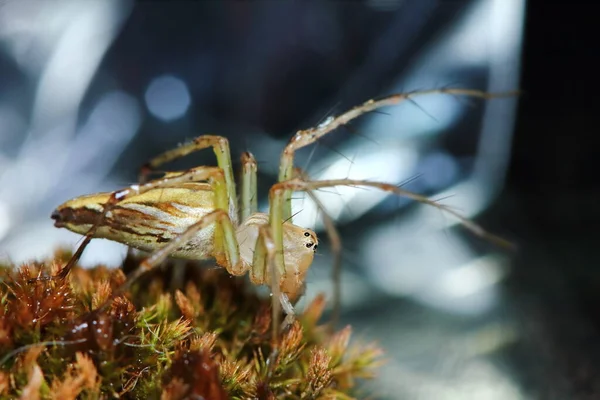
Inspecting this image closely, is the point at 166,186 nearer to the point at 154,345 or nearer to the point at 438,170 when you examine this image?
the point at 154,345

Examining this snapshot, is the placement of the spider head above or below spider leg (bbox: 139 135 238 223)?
below

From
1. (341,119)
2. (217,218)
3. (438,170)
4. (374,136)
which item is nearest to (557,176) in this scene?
(438,170)

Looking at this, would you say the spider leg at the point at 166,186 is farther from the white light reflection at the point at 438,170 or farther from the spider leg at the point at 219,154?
the white light reflection at the point at 438,170

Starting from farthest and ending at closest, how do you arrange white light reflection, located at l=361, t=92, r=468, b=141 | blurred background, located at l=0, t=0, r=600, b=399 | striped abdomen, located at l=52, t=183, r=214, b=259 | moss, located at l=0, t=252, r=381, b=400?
white light reflection, located at l=361, t=92, r=468, b=141
blurred background, located at l=0, t=0, r=600, b=399
striped abdomen, located at l=52, t=183, r=214, b=259
moss, located at l=0, t=252, r=381, b=400

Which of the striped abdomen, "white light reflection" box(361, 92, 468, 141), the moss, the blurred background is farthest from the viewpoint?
"white light reflection" box(361, 92, 468, 141)

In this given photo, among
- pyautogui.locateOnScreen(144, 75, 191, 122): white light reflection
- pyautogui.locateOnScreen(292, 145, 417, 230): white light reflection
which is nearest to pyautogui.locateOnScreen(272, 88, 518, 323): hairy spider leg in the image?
pyautogui.locateOnScreen(292, 145, 417, 230): white light reflection

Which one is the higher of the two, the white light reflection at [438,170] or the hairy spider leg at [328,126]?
the white light reflection at [438,170]

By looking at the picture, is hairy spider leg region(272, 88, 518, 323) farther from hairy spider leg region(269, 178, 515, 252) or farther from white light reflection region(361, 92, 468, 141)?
white light reflection region(361, 92, 468, 141)

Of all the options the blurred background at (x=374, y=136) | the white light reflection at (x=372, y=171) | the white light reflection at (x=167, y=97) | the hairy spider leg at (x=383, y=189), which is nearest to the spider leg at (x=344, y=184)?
the hairy spider leg at (x=383, y=189)

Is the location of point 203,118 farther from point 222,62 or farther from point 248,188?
point 248,188
